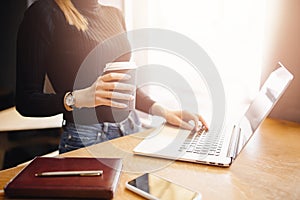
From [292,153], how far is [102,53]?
2.35 ft

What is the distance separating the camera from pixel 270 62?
50.7 inches

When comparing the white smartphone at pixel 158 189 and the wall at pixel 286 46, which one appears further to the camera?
the wall at pixel 286 46

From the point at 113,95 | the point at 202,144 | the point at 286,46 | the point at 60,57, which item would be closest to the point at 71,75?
the point at 60,57

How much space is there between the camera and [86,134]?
3.84 feet

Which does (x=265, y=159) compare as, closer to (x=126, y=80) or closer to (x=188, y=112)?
(x=188, y=112)

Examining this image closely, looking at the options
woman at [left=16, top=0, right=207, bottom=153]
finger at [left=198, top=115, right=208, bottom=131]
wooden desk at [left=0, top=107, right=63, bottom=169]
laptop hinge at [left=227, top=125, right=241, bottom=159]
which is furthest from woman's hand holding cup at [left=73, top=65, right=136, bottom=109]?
laptop hinge at [left=227, top=125, right=241, bottom=159]

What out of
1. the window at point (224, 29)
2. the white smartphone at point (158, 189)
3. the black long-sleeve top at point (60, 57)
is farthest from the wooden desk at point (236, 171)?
the window at point (224, 29)

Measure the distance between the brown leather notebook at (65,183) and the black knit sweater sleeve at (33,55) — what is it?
1.20ft

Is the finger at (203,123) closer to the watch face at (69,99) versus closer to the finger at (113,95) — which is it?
the finger at (113,95)

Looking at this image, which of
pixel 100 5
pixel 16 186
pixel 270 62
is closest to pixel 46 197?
pixel 16 186

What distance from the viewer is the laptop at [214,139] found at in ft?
2.74

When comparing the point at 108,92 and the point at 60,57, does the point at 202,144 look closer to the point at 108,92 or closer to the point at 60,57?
the point at 108,92

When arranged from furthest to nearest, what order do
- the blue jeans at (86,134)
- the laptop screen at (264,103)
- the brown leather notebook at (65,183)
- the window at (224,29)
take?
the window at (224,29) → the blue jeans at (86,134) → the laptop screen at (264,103) → the brown leather notebook at (65,183)

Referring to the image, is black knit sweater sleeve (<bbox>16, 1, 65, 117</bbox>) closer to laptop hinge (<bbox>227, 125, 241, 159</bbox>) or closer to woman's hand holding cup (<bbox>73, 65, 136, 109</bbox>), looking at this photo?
woman's hand holding cup (<bbox>73, 65, 136, 109</bbox>)
